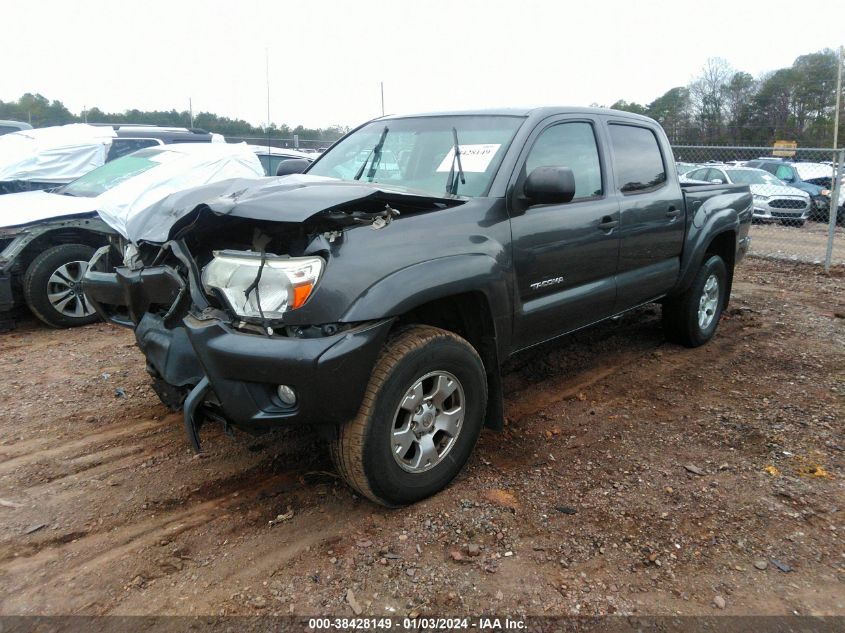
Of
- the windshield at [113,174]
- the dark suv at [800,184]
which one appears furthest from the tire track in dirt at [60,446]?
the dark suv at [800,184]

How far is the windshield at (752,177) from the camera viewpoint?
55.0 feet

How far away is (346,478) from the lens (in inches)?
111

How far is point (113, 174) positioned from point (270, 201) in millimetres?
5374

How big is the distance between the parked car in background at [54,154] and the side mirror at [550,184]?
297 inches

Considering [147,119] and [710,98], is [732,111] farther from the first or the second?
[147,119]

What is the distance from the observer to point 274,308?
256 centimetres

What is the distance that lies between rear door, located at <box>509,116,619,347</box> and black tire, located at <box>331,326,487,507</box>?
0.59 metres

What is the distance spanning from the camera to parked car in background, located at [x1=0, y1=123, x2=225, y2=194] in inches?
329

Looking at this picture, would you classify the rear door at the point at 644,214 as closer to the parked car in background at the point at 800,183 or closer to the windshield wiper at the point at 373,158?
the windshield wiper at the point at 373,158

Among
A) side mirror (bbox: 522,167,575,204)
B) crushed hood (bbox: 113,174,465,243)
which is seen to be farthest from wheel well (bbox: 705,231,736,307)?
crushed hood (bbox: 113,174,465,243)

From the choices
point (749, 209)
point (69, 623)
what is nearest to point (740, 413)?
point (749, 209)

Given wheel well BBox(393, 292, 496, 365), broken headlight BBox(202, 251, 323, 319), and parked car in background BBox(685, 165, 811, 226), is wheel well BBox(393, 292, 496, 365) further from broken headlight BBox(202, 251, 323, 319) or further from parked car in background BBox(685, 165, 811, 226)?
parked car in background BBox(685, 165, 811, 226)

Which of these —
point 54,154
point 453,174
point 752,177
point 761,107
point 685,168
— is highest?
point 761,107

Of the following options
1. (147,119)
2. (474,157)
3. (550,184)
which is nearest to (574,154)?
(474,157)
